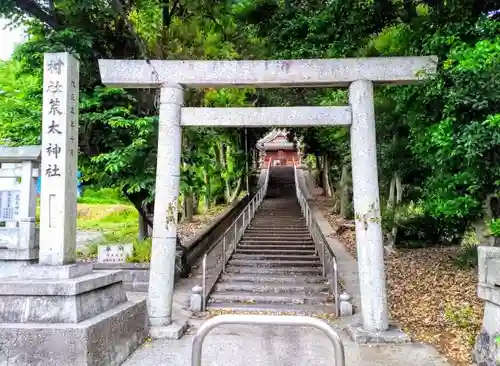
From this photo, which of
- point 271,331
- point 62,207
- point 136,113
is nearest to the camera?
point 62,207

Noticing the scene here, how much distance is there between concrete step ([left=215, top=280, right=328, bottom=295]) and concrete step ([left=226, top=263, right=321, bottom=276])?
2.57 ft

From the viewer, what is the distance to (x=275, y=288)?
9.01 metres

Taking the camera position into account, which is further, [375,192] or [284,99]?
[284,99]

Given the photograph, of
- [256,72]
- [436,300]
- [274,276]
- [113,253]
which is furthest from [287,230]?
[256,72]

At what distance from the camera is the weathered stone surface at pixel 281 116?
663 cm

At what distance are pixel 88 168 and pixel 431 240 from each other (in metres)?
9.25

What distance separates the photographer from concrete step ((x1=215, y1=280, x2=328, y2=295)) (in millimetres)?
8930

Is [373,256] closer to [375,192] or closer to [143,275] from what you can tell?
[375,192]

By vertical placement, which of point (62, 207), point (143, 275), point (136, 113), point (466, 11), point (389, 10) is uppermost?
point (389, 10)

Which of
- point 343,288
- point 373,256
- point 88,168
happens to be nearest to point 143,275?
point 88,168

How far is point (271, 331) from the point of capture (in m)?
6.78

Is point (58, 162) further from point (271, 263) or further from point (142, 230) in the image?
point (271, 263)

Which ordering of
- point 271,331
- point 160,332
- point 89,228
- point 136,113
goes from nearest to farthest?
point 160,332 < point 271,331 < point 136,113 < point 89,228

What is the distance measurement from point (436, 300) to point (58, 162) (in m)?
6.71
